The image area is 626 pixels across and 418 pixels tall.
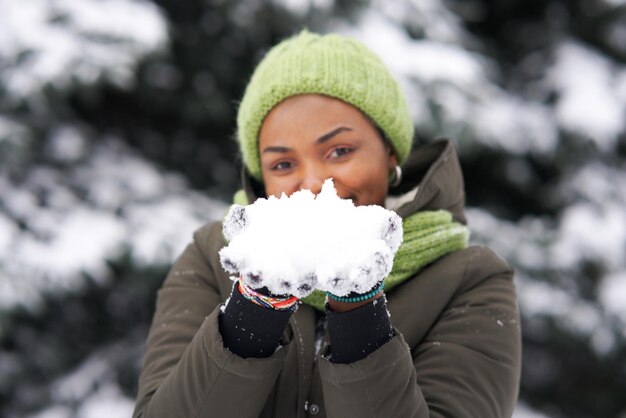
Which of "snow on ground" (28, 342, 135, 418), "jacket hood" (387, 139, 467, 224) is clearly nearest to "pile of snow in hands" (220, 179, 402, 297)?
"jacket hood" (387, 139, 467, 224)

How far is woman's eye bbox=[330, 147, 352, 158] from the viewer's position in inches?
55.4

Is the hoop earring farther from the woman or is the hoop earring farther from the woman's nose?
the woman's nose

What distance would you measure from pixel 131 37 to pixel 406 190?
1.56 meters

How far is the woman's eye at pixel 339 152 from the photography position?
141 cm

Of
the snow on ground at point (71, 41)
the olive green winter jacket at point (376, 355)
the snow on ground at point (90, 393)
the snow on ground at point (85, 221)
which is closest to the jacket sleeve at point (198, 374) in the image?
the olive green winter jacket at point (376, 355)

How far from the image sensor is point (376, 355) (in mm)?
997

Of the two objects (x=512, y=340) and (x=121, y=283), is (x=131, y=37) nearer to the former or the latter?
(x=121, y=283)

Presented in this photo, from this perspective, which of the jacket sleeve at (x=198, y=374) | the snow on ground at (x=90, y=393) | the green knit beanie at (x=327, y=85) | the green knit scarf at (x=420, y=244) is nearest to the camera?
the jacket sleeve at (x=198, y=374)

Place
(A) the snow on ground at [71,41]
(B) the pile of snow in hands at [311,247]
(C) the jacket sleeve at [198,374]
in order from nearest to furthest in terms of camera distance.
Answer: (B) the pile of snow in hands at [311,247] → (C) the jacket sleeve at [198,374] → (A) the snow on ground at [71,41]

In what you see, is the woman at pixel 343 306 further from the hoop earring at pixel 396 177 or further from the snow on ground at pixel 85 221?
the snow on ground at pixel 85 221

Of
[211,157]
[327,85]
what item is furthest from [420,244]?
[211,157]

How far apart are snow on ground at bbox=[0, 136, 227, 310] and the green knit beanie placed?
4.43 ft

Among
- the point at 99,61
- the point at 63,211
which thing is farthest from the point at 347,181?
the point at 63,211

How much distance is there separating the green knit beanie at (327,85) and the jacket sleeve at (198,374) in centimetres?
44
